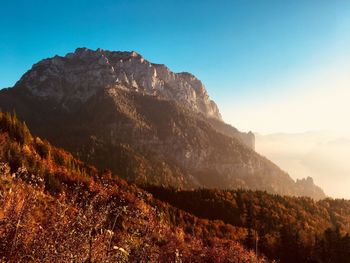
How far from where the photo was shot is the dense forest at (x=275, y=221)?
3878 inches

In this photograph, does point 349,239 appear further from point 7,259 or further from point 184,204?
point 7,259

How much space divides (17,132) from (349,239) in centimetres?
9777

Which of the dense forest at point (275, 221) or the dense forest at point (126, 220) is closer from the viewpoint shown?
the dense forest at point (126, 220)

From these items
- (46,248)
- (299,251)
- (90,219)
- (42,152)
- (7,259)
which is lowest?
(299,251)

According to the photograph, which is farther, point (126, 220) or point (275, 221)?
point (275, 221)

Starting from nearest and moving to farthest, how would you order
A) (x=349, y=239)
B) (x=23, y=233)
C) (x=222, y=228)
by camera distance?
(x=23, y=233) → (x=349, y=239) → (x=222, y=228)

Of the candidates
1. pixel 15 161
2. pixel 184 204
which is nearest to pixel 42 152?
pixel 15 161

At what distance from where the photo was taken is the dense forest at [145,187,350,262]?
98500 millimetres

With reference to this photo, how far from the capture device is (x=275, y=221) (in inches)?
6152

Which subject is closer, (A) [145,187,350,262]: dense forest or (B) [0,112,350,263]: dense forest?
(B) [0,112,350,263]: dense forest

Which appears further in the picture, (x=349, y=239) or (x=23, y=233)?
(x=349, y=239)

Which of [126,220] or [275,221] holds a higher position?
[126,220]

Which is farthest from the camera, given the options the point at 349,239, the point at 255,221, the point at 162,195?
the point at 162,195

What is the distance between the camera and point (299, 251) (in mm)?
100562
